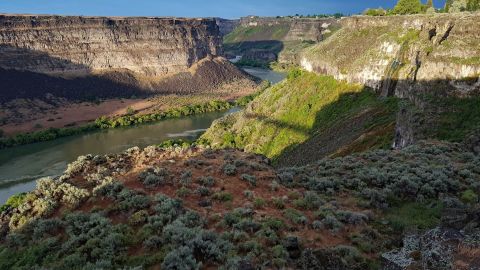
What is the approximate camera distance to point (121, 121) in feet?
408

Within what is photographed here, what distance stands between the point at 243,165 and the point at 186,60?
17504cm

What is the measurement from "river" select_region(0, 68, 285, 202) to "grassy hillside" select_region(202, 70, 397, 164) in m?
24.3

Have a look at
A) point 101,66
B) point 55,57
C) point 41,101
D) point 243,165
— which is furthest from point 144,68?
point 243,165

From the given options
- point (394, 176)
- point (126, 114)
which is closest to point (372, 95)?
point (394, 176)

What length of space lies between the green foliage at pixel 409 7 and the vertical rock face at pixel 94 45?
121 m

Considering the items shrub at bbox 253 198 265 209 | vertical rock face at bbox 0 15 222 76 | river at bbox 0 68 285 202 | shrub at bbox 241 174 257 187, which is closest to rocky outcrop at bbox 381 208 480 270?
shrub at bbox 253 198 265 209

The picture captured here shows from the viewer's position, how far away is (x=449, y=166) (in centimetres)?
2688

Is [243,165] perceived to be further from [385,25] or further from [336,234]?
[385,25]

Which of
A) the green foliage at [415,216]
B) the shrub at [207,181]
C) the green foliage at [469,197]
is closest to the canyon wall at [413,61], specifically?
the green foliage at [469,197]

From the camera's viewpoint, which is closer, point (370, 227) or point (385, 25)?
point (370, 227)

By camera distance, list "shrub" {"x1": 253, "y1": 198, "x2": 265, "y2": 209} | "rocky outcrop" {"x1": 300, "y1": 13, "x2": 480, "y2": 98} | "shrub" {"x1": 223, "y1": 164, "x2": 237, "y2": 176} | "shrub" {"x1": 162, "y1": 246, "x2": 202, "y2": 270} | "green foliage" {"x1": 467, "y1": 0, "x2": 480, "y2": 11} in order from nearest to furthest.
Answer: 1. "shrub" {"x1": 162, "y1": 246, "x2": 202, "y2": 270}
2. "shrub" {"x1": 253, "y1": 198, "x2": 265, "y2": 209}
3. "shrub" {"x1": 223, "y1": 164, "x2": 237, "y2": 176}
4. "rocky outcrop" {"x1": 300, "y1": 13, "x2": 480, "y2": 98}
5. "green foliage" {"x1": 467, "y1": 0, "x2": 480, "y2": 11}

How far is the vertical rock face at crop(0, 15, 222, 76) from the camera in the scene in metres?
155

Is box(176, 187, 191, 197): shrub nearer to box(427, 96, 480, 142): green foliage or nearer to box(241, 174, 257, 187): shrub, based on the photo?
box(241, 174, 257, 187): shrub

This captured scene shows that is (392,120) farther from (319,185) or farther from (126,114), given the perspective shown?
(126,114)
